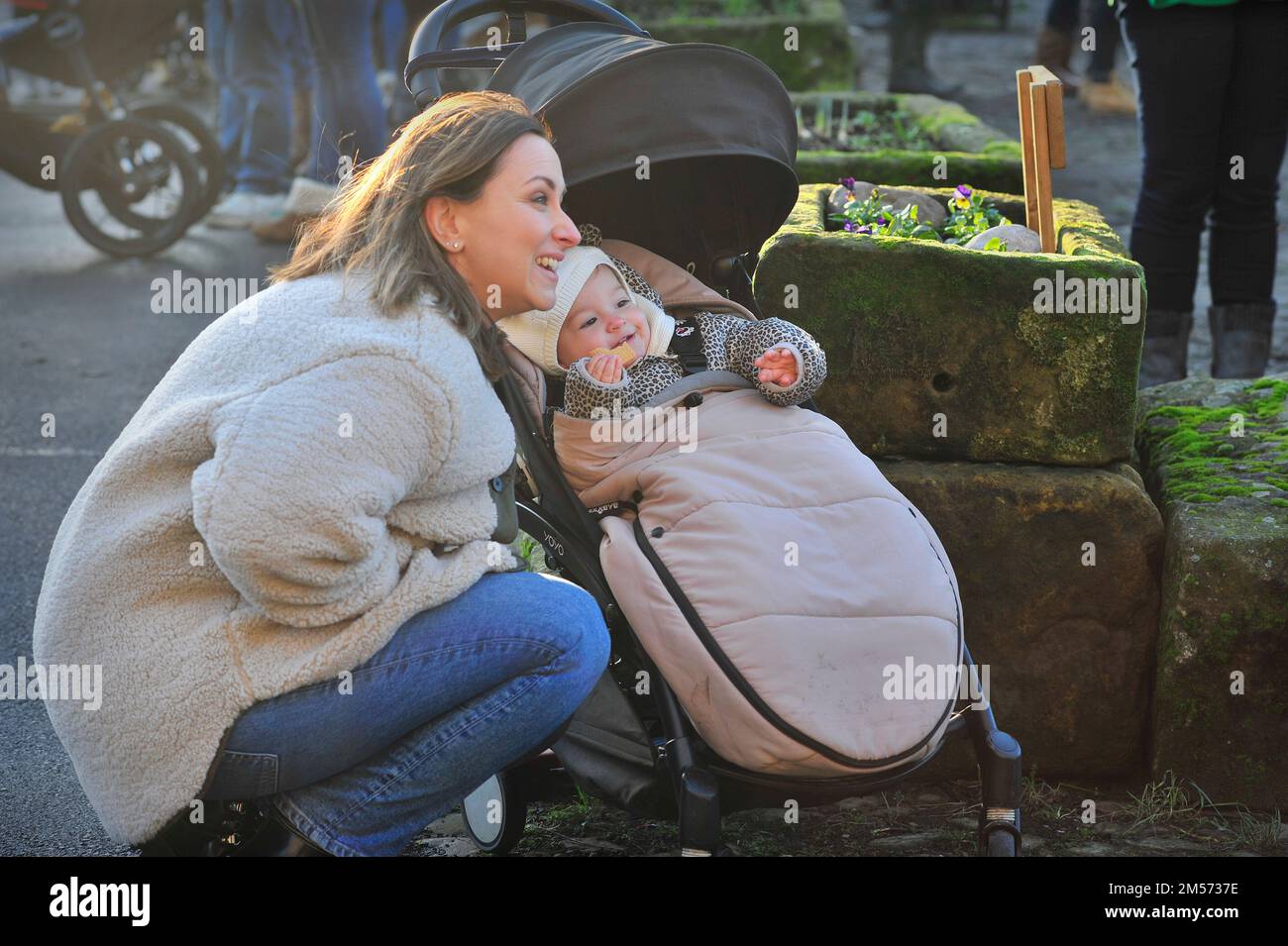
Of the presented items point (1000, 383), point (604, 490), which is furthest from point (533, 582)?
point (1000, 383)

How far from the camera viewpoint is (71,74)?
→ 6.81m

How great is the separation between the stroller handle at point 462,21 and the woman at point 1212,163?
1.79m

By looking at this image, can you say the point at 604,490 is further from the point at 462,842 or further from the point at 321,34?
the point at 321,34

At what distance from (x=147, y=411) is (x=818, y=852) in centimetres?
148

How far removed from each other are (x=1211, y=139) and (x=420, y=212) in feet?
9.26

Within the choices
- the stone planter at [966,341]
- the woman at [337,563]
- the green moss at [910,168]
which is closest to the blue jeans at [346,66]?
the green moss at [910,168]

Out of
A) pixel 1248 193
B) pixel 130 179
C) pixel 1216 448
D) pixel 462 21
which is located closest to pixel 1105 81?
pixel 1248 193

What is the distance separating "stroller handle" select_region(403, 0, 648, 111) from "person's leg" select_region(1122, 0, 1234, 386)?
1.79 meters

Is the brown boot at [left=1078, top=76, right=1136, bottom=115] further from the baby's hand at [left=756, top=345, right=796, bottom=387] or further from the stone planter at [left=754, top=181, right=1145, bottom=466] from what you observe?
the baby's hand at [left=756, top=345, right=796, bottom=387]

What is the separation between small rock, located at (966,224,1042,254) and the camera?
11.1 feet

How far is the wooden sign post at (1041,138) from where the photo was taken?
3.29m

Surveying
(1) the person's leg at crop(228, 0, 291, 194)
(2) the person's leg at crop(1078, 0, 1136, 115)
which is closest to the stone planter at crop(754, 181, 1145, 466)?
(1) the person's leg at crop(228, 0, 291, 194)

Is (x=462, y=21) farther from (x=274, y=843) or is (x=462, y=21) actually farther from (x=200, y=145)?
(x=200, y=145)

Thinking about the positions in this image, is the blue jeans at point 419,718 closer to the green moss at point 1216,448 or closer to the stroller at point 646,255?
the stroller at point 646,255
